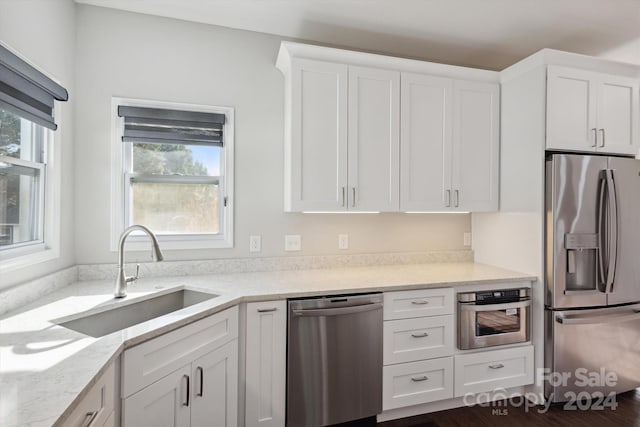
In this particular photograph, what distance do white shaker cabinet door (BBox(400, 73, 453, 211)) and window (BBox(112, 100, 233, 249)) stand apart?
1.27 metres

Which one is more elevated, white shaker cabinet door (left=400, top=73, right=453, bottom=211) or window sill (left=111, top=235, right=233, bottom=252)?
white shaker cabinet door (left=400, top=73, right=453, bottom=211)

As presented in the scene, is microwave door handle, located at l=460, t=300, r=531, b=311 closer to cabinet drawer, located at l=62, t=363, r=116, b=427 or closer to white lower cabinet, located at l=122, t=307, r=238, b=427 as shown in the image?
white lower cabinet, located at l=122, t=307, r=238, b=427

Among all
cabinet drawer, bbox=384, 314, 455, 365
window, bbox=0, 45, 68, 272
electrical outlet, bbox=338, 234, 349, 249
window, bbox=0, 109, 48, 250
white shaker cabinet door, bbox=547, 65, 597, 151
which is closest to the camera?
window, bbox=0, 45, 68, 272

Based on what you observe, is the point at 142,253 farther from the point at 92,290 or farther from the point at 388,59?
the point at 388,59

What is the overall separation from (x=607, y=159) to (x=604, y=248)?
0.61 meters

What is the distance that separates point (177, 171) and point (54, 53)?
2.98 feet

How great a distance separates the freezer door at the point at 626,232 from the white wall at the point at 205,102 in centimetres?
145

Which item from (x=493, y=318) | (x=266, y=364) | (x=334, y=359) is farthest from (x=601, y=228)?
(x=266, y=364)

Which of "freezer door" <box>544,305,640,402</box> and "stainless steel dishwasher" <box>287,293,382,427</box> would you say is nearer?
"stainless steel dishwasher" <box>287,293,382,427</box>

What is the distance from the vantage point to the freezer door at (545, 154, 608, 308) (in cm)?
217

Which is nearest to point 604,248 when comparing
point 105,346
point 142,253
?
point 105,346

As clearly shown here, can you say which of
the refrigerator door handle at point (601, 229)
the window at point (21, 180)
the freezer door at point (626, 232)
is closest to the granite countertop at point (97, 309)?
the window at point (21, 180)

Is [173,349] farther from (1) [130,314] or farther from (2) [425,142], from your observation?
(2) [425,142]

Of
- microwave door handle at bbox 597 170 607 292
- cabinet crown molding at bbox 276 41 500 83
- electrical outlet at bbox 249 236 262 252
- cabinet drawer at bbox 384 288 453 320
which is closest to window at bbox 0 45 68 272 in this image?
electrical outlet at bbox 249 236 262 252
